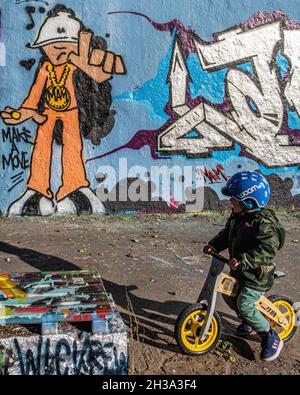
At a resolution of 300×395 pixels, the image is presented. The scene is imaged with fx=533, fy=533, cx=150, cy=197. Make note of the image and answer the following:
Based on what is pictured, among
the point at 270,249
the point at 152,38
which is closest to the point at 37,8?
the point at 152,38

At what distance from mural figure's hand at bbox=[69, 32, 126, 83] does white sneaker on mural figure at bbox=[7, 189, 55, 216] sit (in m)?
2.09

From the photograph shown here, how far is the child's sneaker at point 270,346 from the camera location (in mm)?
4379

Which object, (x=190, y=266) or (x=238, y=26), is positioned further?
→ (x=238, y=26)

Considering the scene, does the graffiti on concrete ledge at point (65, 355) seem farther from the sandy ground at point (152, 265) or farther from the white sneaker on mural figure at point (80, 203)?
the white sneaker on mural figure at point (80, 203)

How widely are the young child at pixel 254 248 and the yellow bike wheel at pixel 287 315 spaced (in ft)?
0.76

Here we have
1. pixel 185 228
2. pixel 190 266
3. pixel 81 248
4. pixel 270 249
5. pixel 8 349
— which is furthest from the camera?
pixel 185 228

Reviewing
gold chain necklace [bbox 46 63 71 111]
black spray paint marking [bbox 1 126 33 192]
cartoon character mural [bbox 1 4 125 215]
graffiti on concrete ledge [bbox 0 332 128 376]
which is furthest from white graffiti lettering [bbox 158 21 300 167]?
graffiti on concrete ledge [bbox 0 332 128 376]

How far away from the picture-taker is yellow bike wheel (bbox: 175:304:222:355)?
4270 millimetres

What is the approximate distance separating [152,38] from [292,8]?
2378mm

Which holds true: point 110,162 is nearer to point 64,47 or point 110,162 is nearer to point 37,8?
point 64,47

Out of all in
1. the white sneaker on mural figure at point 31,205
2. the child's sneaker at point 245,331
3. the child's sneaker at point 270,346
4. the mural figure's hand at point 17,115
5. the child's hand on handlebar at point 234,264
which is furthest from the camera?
the white sneaker on mural figure at point 31,205

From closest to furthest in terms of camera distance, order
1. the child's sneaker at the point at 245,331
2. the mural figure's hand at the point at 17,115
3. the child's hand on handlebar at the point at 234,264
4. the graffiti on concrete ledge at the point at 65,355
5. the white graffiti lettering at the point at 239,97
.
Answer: the graffiti on concrete ledge at the point at 65,355 < the child's hand on handlebar at the point at 234,264 < the child's sneaker at the point at 245,331 < the mural figure's hand at the point at 17,115 < the white graffiti lettering at the point at 239,97

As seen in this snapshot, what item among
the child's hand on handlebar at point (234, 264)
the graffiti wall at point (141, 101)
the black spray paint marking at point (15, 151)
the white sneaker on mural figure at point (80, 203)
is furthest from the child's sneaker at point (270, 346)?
the black spray paint marking at point (15, 151)

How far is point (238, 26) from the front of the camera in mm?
8625
